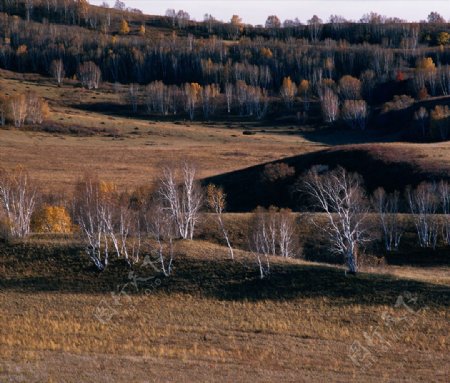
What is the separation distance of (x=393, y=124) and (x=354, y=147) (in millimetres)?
65205

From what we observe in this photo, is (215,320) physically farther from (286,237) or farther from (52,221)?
(52,221)

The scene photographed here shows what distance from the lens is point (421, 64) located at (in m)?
194

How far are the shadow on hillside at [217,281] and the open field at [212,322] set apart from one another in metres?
0.08

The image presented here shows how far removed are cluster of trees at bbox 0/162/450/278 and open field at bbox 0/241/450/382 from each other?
1.90m

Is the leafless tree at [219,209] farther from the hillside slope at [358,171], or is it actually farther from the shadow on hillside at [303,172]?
the hillside slope at [358,171]

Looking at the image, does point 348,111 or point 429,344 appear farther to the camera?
point 348,111

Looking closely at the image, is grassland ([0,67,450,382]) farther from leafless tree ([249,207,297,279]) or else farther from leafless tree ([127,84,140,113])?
leafless tree ([127,84,140,113])

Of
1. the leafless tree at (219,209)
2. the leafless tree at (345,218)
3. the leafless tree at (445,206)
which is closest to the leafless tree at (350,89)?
the leafless tree at (345,218)

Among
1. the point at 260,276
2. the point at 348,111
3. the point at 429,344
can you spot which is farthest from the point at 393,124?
the point at 429,344

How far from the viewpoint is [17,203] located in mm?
56906

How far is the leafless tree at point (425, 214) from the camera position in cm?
5572

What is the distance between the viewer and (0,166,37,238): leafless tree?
171ft

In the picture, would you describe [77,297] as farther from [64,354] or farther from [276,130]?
[276,130]

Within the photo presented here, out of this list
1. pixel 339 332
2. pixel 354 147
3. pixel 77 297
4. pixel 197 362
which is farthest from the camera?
pixel 354 147
